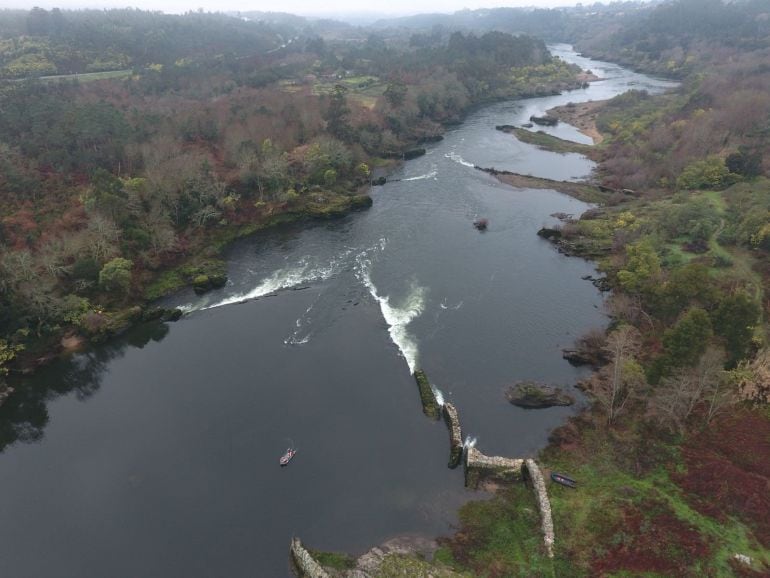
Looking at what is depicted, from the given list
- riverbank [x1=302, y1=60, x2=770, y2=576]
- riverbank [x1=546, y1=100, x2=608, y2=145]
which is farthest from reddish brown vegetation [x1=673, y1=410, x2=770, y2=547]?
riverbank [x1=546, y1=100, x2=608, y2=145]

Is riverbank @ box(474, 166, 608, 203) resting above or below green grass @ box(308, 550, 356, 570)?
below

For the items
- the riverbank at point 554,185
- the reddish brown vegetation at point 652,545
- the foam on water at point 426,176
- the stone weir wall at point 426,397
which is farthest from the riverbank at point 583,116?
the reddish brown vegetation at point 652,545

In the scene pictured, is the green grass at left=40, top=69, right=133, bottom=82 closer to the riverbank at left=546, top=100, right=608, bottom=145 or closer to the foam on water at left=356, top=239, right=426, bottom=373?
the foam on water at left=356, top=239, right=426, bottom=373

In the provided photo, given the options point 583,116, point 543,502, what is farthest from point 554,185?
point 543,502

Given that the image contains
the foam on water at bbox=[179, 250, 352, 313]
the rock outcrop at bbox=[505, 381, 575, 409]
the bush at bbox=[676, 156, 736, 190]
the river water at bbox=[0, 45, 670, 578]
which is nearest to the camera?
the river water at bbox=[0, 45, 670, 578]

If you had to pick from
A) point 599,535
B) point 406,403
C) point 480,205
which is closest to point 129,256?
point 406,403

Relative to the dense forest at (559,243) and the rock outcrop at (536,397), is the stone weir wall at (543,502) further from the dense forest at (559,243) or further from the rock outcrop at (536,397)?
the rock outcrop at (536,397)
